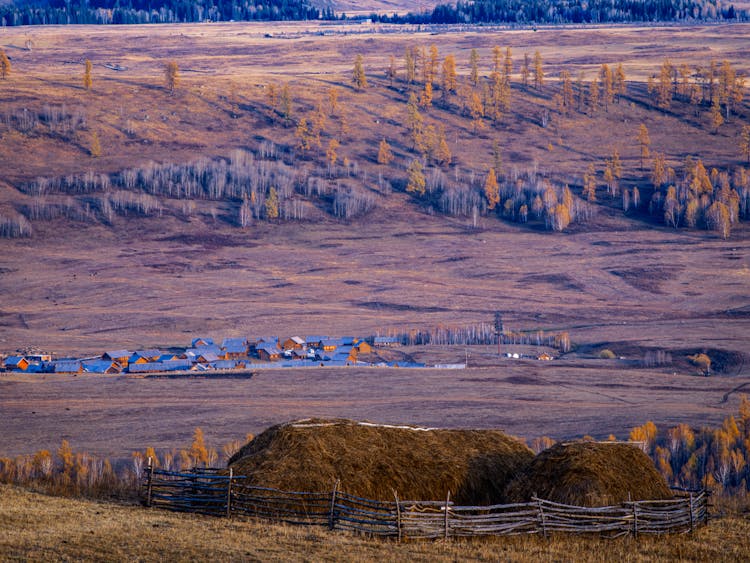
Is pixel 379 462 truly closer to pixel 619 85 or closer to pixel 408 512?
pixel 408 512

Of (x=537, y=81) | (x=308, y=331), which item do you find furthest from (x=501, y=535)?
(x=537, y=81)

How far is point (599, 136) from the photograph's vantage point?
145m

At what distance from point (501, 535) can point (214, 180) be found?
106 meters

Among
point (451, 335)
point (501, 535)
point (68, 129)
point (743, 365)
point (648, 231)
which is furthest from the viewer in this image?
point (68, 129)

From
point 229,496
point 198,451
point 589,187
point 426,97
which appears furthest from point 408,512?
point 426,97

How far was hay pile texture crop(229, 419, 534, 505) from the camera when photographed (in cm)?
2366

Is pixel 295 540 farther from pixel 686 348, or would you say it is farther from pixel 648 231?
pixel 648 231

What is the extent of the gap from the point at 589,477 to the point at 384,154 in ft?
369

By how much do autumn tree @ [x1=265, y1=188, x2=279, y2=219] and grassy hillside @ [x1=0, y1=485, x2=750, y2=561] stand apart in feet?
318

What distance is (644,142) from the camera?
139500 millimetres

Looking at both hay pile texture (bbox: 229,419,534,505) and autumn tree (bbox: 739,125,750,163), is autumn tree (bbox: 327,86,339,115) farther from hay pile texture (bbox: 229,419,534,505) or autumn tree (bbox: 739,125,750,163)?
hay pile texture (bbox: 229,419,534,505)

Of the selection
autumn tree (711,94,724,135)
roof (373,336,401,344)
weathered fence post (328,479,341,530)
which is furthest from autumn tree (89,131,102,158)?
weathered fence post (328,479,341,530)

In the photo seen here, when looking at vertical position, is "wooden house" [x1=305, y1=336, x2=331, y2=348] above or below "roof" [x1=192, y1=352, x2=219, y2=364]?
below

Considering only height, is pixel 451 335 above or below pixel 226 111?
below
